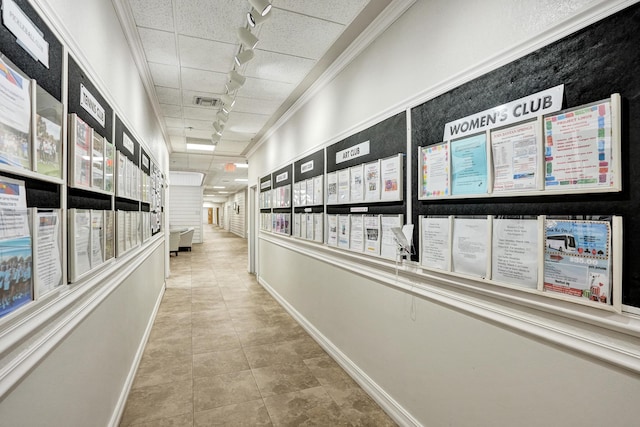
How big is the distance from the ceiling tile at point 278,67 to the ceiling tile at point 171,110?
65.6 inches

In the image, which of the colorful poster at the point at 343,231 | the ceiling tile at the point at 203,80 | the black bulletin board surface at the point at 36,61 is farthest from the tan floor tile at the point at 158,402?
the ceiling tile at the point at 203,80

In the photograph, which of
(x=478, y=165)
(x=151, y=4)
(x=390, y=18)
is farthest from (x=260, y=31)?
(x=478, y=165)

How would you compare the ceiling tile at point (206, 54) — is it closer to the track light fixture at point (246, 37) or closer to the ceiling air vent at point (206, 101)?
the track light fixture at point (246, 37)

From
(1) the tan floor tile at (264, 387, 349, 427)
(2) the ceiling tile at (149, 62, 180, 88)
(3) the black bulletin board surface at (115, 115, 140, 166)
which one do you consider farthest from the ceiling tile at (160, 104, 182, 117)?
(1) the tan floor tile at (264, 387, 349, 427)

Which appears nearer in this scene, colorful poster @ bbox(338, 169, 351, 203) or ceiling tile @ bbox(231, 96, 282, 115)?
colorful poster @ bbox(338, 169, 351, 203)

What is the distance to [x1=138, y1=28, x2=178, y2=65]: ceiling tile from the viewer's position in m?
2.66

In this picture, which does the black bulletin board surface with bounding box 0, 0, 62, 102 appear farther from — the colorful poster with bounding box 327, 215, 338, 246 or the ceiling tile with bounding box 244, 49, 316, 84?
the colorful poster with bounding box 327, 215, 338, 246

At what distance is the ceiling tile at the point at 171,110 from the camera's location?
4.46 metres

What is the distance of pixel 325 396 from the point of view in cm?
246

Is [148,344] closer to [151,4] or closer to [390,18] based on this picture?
[151,4]

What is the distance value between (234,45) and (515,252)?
2773 mm

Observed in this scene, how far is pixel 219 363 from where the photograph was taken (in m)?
3.00

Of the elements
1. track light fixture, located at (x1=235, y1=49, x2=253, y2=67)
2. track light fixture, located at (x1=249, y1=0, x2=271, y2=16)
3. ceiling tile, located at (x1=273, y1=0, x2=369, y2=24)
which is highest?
ceiling tile, located at (x1=273, y1=0, x2=369, y2=24)

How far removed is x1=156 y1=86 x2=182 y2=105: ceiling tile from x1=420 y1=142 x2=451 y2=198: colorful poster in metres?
3.35
